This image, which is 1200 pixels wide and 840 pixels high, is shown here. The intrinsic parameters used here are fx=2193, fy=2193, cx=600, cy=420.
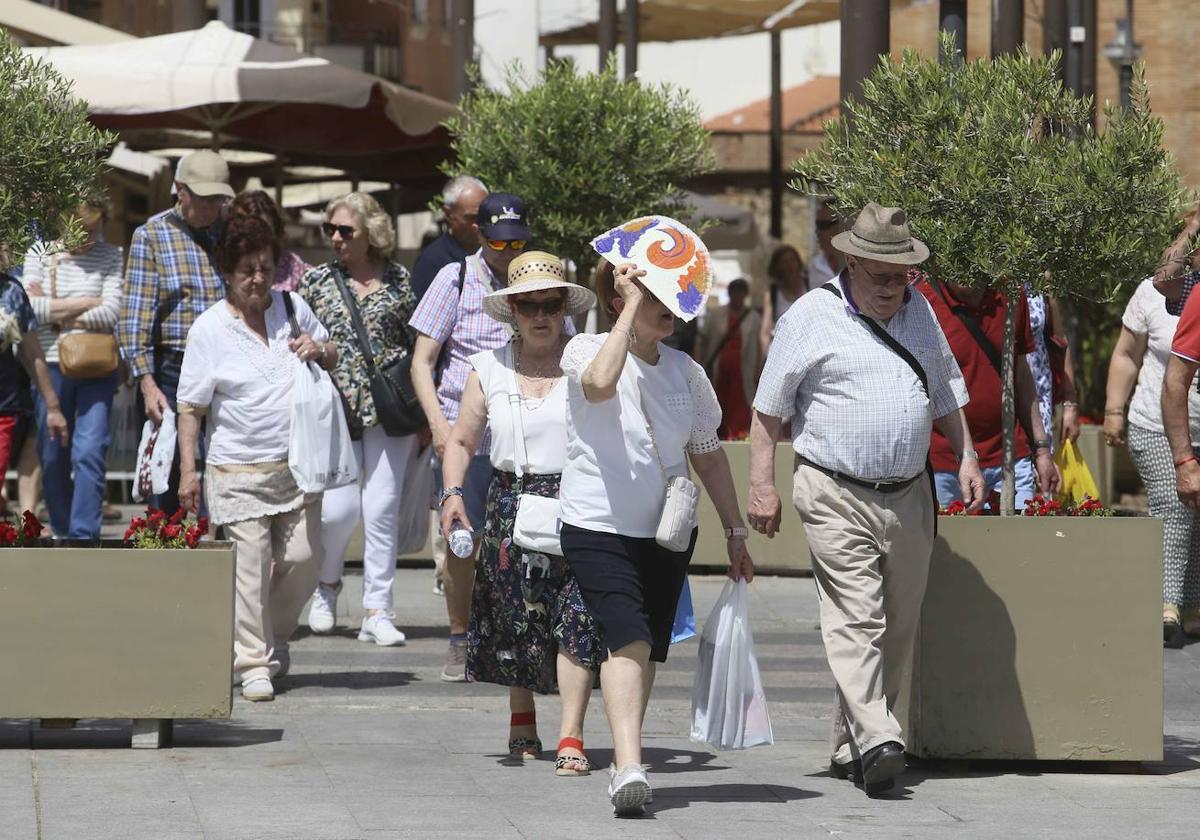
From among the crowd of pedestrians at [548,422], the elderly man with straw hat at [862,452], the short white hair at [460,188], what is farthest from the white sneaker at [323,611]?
the elderly man with straw hat at [862,452]

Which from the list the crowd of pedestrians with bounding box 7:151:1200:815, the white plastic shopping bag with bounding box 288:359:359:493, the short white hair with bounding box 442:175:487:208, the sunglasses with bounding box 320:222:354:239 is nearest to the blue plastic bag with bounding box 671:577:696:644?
the crowd of pedestrians with bounding box 7:151:1200:815

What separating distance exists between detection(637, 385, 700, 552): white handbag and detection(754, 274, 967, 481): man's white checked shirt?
46 centimetres

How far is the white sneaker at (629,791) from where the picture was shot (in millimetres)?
6031

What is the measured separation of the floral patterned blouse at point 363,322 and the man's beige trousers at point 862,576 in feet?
10.1

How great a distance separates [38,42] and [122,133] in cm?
216

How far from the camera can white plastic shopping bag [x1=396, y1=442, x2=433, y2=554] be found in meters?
9.78

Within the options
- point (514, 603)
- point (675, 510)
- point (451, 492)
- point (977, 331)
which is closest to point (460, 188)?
point (977, 331)

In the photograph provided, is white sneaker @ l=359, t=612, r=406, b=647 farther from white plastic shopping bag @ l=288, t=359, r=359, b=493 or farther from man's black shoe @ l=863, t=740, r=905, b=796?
man's black shoe @ l=863, t=740, r=905, b=796

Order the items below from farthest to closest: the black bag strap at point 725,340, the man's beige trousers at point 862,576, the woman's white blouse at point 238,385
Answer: the black bag strap at point 725,340 → the woman's white blouse at point 238,385 → the man's beige trousers at point 862,576

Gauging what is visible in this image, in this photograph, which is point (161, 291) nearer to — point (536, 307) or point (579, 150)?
point (536, 307)

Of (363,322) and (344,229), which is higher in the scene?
(344,229)

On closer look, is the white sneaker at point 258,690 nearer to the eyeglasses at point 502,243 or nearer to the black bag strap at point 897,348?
the eyeglasses at point 502,243

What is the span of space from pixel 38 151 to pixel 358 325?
2.45 meters

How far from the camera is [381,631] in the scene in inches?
378
